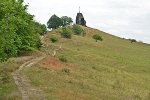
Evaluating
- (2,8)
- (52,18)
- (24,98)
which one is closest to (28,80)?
(24,98)

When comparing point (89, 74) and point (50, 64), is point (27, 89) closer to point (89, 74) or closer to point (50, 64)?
point (50, 64)

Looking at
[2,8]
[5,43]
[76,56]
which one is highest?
[2,8]

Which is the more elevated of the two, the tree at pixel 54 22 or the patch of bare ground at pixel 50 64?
the tree at pixel 54 22

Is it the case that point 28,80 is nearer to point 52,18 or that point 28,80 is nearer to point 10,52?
point 10,52

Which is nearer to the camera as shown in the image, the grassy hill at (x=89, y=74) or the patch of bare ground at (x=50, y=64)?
the grassy hill at (x=89, y=74)

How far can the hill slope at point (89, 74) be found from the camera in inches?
870

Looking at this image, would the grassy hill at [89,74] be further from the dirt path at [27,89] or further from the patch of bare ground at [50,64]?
the dirt path at [27,89]

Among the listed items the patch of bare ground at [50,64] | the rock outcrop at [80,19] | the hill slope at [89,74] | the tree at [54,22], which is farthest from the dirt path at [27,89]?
the tree at [54,22]

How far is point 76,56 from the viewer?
6172 cm

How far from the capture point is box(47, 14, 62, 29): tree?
134125mm

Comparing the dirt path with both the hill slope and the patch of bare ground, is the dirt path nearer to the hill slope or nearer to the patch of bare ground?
the hill slope

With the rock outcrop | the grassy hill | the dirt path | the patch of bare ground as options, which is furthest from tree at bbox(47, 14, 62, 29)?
the dirt path

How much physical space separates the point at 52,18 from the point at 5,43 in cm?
11708

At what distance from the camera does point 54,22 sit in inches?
5325
